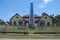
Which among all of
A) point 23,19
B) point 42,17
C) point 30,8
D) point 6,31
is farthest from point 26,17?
point 6,31

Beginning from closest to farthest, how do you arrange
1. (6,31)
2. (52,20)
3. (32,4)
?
(6,31) → (32,4) → (52,20)

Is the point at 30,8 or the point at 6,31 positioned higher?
the point at 30,8

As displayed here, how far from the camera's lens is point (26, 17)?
84.6 metres

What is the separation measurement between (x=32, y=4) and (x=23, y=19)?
26764 mm

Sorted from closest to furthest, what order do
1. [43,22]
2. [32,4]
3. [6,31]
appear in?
[6,31], [32,4], [43,22]

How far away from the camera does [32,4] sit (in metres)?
57.5

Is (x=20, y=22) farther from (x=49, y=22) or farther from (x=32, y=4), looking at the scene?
(x=32, y=4)

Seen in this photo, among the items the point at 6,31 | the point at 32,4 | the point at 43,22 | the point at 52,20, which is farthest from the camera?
the point at 52,20

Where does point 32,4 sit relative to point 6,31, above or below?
above

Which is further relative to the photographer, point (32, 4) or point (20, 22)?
point (20, 22)

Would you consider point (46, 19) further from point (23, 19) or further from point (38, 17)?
point (23, 19)

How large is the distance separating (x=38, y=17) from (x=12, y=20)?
35.5ft

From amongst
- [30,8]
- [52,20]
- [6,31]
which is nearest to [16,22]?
[52,20]

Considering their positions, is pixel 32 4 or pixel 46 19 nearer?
pixel 32 4
